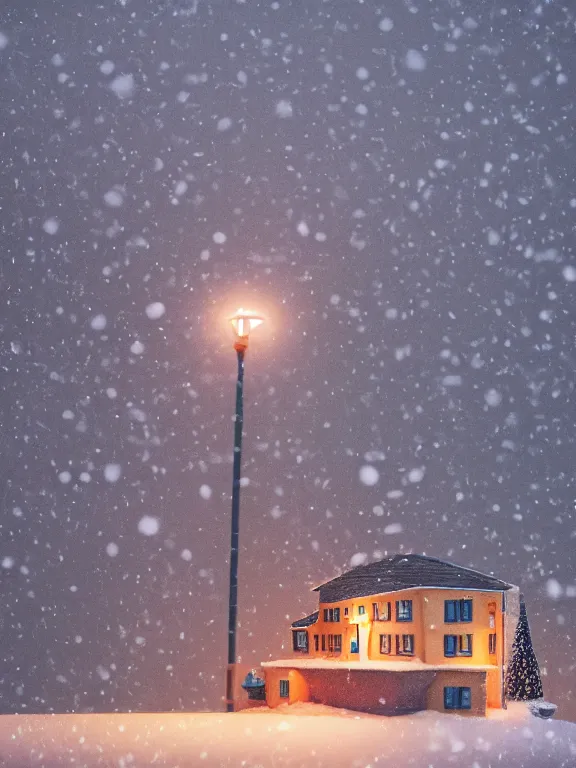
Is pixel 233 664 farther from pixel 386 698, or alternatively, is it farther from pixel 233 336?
pixel 233 336

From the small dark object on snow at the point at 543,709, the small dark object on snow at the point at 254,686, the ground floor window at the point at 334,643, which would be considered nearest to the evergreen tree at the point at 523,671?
the small dark object on snow at the point at 543,709

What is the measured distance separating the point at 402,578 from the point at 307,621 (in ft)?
1.64

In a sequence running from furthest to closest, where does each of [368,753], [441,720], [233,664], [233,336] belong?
[233,336] → [233,664] → [441,720] → [368,753]

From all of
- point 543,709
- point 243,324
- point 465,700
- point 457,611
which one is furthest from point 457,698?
point 243,324

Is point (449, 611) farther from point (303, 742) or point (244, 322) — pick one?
point (244, 322)

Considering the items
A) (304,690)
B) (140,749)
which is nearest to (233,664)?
(304,690)

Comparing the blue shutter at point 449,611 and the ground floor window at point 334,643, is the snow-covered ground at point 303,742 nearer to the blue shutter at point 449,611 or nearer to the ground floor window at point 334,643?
the ground floor window at point 334,643

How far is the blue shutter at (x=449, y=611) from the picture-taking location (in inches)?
146

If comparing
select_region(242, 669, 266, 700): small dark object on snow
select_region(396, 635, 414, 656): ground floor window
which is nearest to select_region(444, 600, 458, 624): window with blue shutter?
select_region(396, 635, 414, 656): ground floor window

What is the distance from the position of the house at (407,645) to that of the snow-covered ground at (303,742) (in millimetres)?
81

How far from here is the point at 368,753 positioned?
11.0 feet

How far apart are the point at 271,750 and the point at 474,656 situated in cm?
99

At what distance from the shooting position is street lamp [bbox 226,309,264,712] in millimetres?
3988

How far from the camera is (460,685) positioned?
367 cm
